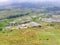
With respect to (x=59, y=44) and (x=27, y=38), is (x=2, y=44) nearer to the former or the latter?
(x=27, y=38)

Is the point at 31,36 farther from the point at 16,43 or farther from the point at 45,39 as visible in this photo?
the point at 16,43

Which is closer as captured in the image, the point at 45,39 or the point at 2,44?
the point at 2,44

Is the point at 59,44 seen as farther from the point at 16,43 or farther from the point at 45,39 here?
the point at 16,43

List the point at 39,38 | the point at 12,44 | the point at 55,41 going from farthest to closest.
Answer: the point at 39,38
the point at 55,41
the point at 12,44

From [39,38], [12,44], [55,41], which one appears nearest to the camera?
[12,44]

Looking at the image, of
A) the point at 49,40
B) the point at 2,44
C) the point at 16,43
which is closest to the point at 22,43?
the point at 16,43

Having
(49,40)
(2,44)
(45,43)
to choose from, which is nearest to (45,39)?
(49,40)

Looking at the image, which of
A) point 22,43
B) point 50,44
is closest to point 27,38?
point 22,43

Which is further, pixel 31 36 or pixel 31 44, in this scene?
Answer: pixel 31 36
